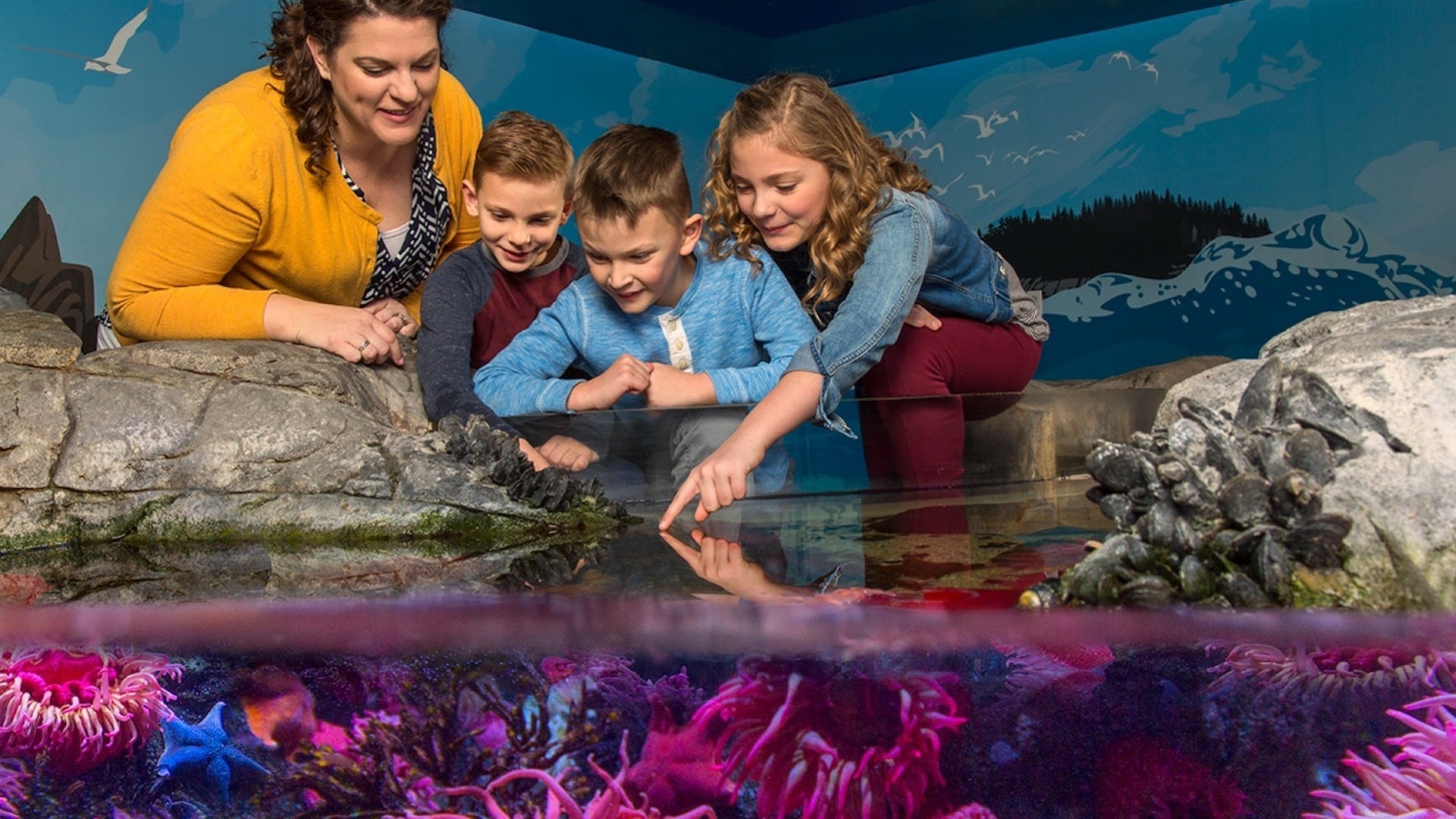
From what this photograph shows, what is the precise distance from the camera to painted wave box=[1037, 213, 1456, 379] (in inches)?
310

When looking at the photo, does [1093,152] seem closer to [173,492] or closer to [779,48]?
[779,48]

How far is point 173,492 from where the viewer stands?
263 cm

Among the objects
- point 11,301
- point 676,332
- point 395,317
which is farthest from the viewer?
point 11,301

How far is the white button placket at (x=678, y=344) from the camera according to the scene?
300 cm

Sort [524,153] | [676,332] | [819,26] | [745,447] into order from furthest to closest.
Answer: [819,26]
[524,153]
[676,332]
[745,447]

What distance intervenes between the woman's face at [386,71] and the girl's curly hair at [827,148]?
832 mm

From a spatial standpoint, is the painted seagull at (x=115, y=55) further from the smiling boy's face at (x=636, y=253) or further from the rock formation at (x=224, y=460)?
the smiling boy's face at (x=636, y=253)

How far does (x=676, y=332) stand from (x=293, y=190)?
44.9 inches

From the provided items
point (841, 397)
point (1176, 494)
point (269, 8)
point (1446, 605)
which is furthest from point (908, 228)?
point (269, 8)

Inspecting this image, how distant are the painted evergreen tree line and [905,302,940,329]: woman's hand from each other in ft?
19.6

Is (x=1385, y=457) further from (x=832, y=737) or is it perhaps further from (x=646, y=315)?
(x=646, y=315)

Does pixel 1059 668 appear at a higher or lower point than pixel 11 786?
higher

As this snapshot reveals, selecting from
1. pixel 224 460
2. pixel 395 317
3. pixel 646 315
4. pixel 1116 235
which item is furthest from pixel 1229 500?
pixel 1116 235

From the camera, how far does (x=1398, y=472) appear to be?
1515mm
